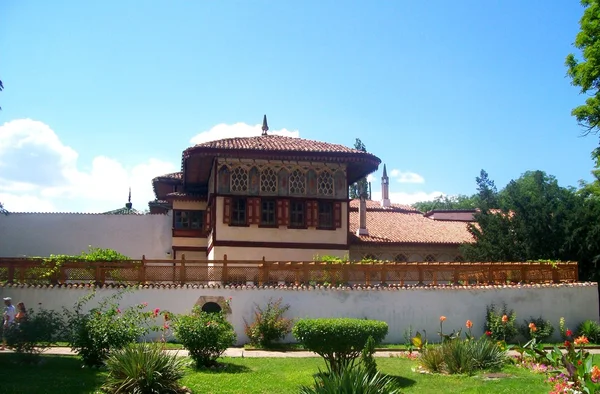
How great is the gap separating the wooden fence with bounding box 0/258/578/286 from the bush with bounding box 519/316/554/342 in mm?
1405

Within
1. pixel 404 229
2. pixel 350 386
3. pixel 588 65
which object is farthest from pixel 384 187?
pixel 350 386

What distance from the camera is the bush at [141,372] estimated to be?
30.5 feet

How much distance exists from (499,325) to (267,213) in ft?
29.9

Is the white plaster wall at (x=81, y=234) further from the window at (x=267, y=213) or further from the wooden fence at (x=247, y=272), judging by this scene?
the wooden fence at (x=247, y=272)

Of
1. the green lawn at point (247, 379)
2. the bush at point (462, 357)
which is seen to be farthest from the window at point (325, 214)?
the bush at point (462, 357)

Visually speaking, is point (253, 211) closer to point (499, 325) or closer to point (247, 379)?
point (499, 325)

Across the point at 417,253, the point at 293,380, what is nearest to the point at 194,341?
the point at 293,380

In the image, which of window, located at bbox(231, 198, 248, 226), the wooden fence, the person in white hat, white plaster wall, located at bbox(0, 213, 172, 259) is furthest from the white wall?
white plaster wall, located at bbox(0, 213, 172, 259)

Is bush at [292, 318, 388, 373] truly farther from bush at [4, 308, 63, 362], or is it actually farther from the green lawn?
bush at [4, 308, 63, 362]

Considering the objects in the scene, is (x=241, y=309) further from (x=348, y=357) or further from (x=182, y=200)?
(x=182, y=200)

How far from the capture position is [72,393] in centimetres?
937

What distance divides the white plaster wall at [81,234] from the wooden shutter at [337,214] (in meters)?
9.59

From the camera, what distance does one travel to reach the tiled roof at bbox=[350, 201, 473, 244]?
2789cm

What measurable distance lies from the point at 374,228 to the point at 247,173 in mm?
9034
